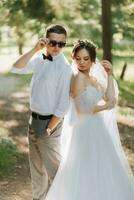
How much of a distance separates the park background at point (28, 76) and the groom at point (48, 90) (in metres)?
1.58

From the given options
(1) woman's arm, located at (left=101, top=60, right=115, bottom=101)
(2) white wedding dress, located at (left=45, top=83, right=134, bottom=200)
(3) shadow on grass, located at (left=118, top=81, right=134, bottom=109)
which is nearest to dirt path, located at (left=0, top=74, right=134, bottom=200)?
(2) white wedding dress, located at (left=45, top=83, right=134, bottom=200)

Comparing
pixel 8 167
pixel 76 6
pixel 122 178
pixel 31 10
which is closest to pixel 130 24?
pixel 76 6

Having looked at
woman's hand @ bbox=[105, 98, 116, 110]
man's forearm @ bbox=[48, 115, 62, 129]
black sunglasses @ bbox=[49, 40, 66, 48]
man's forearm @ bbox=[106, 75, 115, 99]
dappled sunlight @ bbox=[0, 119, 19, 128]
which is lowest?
dappled sunlight @ bbox=[0, 119, 19, 128]

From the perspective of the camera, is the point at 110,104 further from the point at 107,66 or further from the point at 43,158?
the point at 43,158

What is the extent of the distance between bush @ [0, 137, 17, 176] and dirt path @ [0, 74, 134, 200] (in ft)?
0.37

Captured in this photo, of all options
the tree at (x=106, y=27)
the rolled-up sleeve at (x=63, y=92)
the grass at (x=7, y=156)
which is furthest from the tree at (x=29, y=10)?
the rolled-up sleeve at (x=63, y=92)

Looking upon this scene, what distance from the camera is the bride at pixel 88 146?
18.5 ft

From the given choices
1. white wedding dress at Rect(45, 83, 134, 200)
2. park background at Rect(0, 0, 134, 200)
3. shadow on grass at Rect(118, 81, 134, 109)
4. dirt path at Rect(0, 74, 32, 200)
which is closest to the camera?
white wedding dress at Rect(45, 83, 134, 200)

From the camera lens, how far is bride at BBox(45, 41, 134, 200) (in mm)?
5625

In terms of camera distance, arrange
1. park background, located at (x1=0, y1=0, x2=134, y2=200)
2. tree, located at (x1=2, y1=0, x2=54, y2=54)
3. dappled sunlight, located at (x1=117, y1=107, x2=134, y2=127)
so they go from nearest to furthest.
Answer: park background, located at (x1=0, y1=0, x2=134, y2=200)
dappled sunlight, located at (x1=117, y1=107, x2=134, y2=127)
tree, located at (x1=2, y1=0, x2=54, y2=54)

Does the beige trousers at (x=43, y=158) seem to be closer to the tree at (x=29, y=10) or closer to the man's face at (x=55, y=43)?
the man's face at (x=55, y=43)

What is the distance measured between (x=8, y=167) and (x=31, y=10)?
8664 millimetres

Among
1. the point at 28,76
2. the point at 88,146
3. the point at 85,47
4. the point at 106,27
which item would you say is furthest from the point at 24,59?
the point at 28,76

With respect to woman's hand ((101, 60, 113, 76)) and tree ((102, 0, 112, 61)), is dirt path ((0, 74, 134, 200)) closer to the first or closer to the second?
woman's hand ((101, 60, 113, 76))
